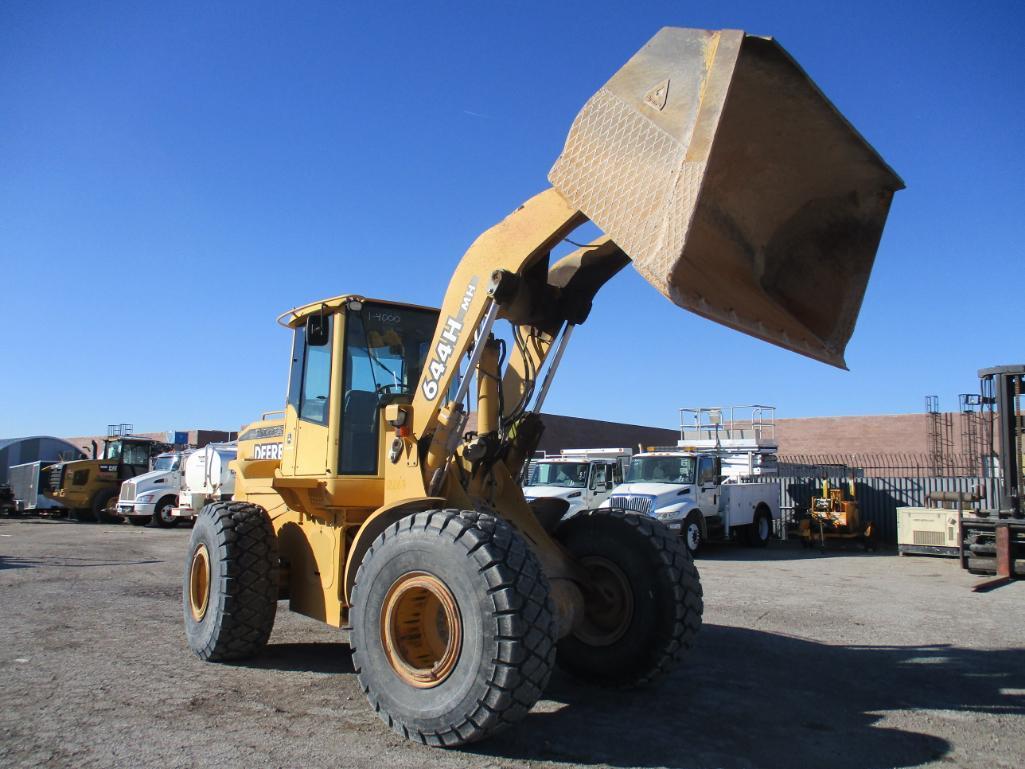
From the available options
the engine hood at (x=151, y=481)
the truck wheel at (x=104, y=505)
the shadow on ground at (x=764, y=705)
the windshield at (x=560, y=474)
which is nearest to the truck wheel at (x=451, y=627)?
the shadow on ground at (x=764, y=705)

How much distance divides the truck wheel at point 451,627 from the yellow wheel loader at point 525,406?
1 cm

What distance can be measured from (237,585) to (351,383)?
6.02 feet

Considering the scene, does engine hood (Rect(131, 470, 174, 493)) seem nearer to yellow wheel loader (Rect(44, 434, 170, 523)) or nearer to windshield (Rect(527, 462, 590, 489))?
yellow wheel loader (Rect(44, 434, 170, 523))

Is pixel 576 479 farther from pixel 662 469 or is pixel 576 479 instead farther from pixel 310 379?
pixel 310 379

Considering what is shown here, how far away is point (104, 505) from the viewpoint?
92.0 feet

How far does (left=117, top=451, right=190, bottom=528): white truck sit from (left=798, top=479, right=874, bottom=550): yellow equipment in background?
1889cm

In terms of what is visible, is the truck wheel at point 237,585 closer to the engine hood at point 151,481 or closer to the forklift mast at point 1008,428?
the forklift mast at point 1008,428

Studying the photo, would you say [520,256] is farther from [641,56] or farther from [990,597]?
[990,597]

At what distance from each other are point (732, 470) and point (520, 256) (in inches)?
726

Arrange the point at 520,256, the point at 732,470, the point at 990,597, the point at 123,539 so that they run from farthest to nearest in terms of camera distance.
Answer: the point at 732,470 < the point at 123,539 < the point at 990,597 < the point at 520,256

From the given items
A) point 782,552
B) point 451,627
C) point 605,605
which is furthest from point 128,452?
point 451,627

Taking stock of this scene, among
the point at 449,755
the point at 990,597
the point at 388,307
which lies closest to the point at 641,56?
the point at 388,307

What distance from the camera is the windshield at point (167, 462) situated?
26.1 metres

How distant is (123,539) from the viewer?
19.8 meters
